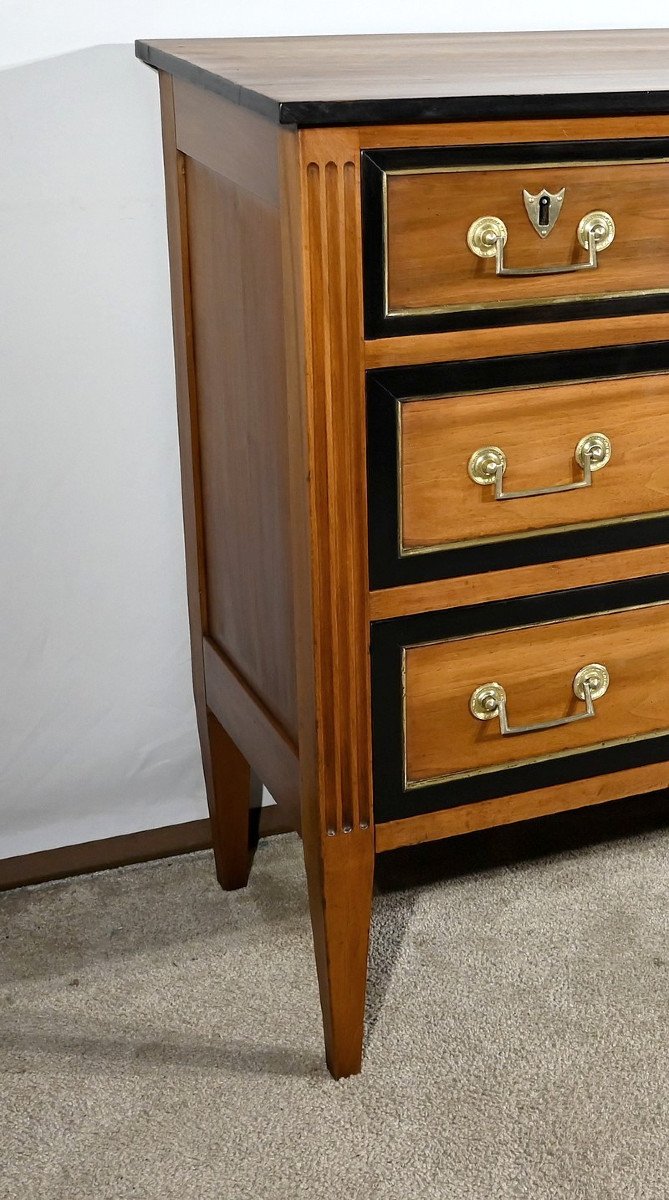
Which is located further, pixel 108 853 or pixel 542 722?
pixel 108 853

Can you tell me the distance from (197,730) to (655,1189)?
0.77 m

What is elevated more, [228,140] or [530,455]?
[228,140]

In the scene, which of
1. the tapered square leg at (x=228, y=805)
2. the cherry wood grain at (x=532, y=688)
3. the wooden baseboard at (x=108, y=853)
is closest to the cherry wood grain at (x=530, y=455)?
the cherry wood grain at (x=532, y=688)

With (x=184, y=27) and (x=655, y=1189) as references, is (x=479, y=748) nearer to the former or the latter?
(x=655, y=1189)

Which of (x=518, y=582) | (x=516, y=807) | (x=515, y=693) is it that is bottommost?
(x=516, y=807)

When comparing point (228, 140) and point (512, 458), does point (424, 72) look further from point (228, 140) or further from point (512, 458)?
point (512, 458)

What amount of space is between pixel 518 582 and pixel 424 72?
1.50 ft

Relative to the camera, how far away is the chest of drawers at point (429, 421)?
992 millimetres

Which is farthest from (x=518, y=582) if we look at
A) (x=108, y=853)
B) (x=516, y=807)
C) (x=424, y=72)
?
(x=108, y=853)

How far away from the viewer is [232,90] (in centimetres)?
104

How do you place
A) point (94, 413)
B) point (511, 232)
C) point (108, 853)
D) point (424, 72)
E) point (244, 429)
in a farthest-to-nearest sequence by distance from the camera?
1. point (108, 853)
2. point (94, 413)
3. point (244, 429)
4. point (424, 72)
5. point (511, 232)

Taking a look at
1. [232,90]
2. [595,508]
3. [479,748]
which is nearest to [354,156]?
[232,90]

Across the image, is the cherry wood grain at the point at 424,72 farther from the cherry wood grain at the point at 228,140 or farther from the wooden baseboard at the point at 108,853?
the wooden baseboard at the point at 108,853

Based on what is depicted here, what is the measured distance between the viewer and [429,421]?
1.05 meters
